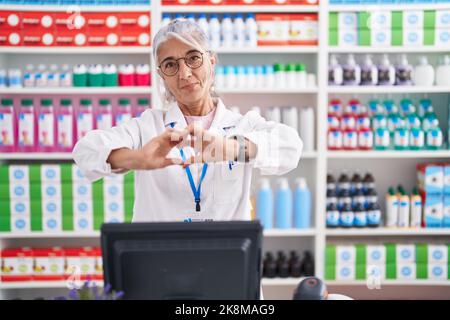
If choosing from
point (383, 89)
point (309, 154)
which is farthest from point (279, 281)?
point (383, 89)

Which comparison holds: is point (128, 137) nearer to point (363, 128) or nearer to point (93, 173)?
point (93, 173)

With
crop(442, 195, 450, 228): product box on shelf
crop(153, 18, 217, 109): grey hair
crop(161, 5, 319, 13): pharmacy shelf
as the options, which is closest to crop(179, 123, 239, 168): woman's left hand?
crop(153, 18, 217, 109): grey hair

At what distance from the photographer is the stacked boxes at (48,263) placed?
11.6 ft

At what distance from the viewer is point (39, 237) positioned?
3844 millimetres

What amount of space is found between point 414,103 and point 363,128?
478 mm

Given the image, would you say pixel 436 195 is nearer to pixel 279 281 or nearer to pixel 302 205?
pixel 302 205

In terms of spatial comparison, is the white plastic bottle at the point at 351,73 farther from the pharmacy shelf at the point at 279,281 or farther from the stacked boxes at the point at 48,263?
the stacked boxes at the point at 48,263

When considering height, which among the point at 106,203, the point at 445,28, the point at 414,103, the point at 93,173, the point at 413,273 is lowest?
the point at 413,273

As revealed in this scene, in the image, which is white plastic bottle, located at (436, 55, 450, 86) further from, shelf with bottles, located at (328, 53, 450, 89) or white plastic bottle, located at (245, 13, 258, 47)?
white plastic bottle, located at (245, 13, 258, 47)

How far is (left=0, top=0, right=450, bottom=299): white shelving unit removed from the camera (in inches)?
137

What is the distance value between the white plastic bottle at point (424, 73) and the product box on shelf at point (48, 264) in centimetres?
228

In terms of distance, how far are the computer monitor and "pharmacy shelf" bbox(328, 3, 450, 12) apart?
260 centimetres
